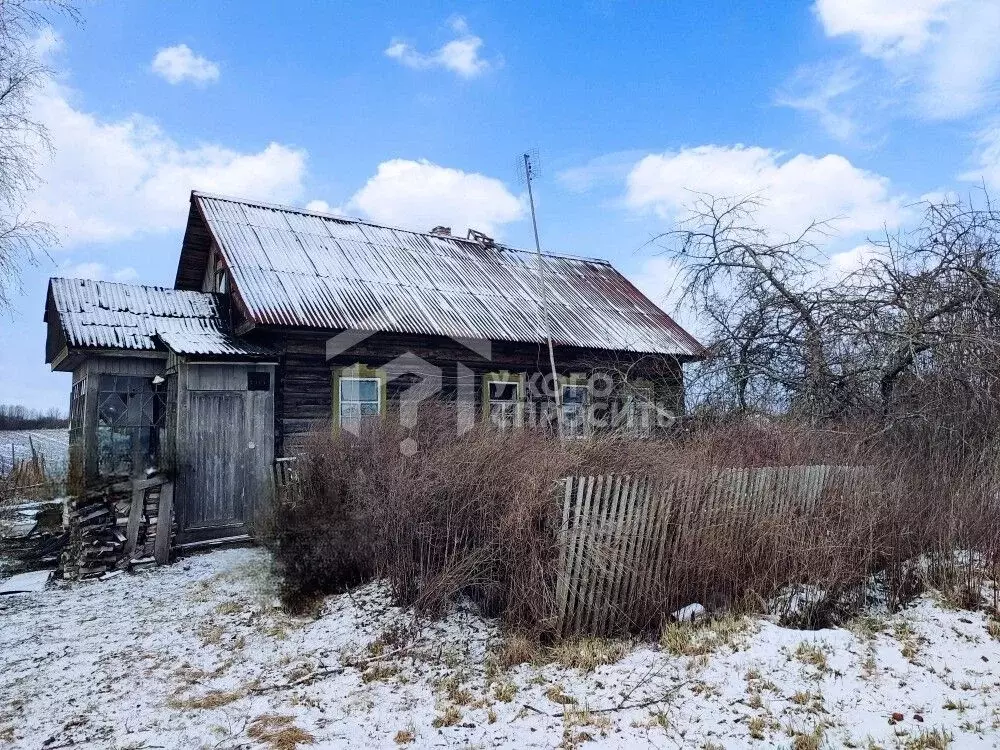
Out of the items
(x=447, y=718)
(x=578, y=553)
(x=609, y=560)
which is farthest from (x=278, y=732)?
(x=609, y=560)

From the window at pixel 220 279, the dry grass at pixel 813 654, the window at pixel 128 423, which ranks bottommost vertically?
the dry grass at pixel 813 654

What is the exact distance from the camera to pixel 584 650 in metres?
4.50

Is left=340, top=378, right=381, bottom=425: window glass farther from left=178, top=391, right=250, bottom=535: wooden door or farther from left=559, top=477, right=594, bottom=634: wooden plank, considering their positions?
left=559, top=477, right=594, bottom=634: wooden plank

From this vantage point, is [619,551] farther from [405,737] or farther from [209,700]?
[209,700]

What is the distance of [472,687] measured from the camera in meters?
4.25

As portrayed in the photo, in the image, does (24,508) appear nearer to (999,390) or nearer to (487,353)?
(487,353)

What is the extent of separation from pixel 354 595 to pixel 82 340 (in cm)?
599

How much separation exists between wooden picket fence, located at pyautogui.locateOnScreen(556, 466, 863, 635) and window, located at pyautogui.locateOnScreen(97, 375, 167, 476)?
299 inches

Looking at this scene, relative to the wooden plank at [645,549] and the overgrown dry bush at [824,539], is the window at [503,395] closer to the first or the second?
the overgrown dry bush at [824,539]

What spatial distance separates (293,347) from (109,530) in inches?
148

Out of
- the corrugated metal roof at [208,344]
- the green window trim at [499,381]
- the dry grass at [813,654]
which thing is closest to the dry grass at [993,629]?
the dry grass at [813,654]

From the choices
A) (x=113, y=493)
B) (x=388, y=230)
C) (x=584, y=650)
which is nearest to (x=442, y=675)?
(x=584, y=650)

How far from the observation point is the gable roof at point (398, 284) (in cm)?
1085

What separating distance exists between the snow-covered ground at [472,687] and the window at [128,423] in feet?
14.8
